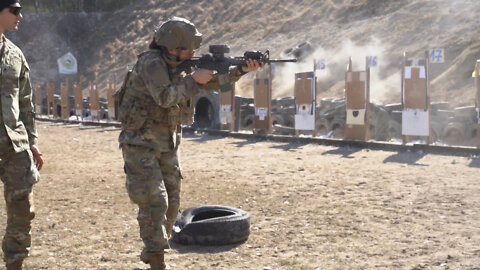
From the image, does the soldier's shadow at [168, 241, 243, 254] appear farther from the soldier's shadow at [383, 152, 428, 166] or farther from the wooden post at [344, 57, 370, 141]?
the wooden post at [344, 57, 370, 141]

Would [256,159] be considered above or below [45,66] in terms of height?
below

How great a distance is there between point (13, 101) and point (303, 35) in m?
31.9

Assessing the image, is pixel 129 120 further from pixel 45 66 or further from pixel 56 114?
pixel 45 66

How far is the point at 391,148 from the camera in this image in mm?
12617

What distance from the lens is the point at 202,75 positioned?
13.8ft

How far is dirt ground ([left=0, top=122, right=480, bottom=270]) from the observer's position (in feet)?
16.0

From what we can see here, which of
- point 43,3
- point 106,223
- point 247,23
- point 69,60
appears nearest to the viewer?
point 106,223

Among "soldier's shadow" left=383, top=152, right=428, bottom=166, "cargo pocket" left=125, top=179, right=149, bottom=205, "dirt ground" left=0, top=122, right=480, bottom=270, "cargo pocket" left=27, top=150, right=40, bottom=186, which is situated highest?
"cargo pocket" left=27, top=150, right=40, bottom=186

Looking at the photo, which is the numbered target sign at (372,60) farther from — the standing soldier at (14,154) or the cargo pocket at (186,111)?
the standing soldier at (14,154)

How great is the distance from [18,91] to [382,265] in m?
2.92

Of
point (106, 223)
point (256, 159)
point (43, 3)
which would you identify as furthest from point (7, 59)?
point (43, 3)

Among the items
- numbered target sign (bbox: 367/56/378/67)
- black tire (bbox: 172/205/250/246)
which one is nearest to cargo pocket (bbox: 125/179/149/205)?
black tire (bbox: 172/205/250/246)

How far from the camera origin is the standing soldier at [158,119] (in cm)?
413

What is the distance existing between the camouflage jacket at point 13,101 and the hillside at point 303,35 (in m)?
17.6
